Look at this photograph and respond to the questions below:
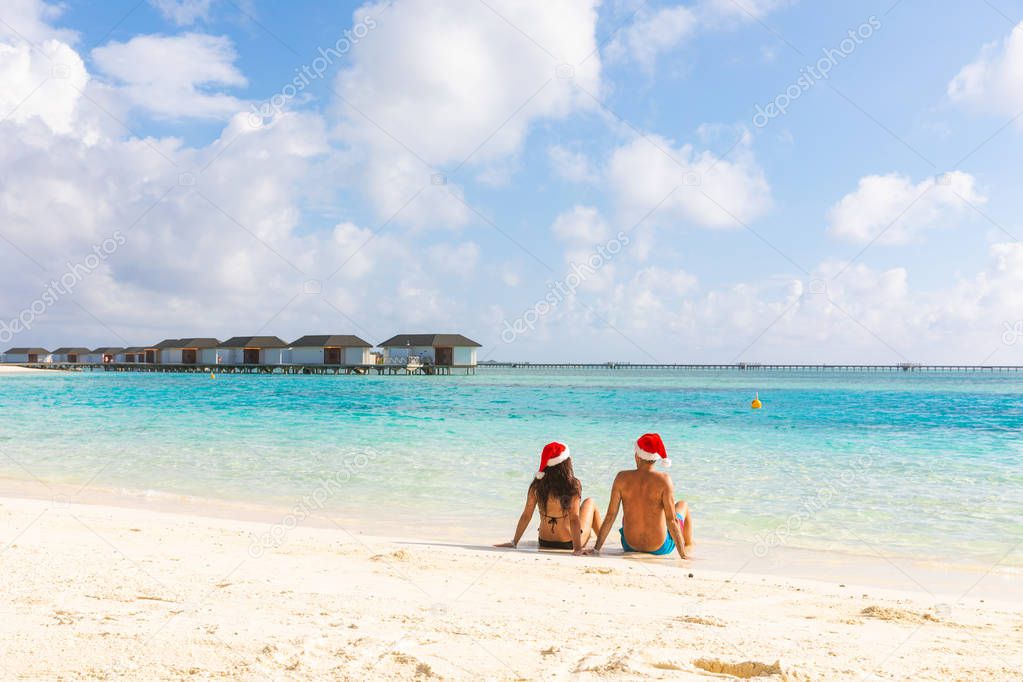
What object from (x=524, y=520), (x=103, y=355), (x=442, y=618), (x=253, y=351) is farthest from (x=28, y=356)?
(x=442, y=618)

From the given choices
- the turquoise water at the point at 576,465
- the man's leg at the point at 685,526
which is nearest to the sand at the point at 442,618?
the man's leg at the point at 685,526

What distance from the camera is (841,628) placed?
4.55 m

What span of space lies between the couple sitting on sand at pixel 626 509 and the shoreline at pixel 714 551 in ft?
0.56

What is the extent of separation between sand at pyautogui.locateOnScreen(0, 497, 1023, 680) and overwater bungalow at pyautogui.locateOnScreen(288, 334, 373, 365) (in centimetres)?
7935

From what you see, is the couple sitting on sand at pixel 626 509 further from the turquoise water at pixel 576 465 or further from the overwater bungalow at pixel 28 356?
the overwater bungalow at pixel 28 356

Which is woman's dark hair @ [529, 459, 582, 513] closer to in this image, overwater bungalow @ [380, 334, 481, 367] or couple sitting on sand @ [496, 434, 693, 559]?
couple sitting on sand @ [496, 434, 693, 559]

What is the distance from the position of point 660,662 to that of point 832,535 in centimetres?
566

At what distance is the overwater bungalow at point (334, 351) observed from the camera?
279 ft

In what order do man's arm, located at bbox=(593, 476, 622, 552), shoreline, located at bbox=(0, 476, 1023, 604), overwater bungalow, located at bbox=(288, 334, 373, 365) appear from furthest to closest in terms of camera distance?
overwater bungalow, located at bbox=(288, 334, 373, 365) < man's arm, located at bbox=(593, 476, 622, 552) < shoreline, located at bbox=(0, 476, 1023, 604)

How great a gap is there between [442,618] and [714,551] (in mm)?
3991

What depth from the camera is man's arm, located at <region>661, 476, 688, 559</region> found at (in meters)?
6.85

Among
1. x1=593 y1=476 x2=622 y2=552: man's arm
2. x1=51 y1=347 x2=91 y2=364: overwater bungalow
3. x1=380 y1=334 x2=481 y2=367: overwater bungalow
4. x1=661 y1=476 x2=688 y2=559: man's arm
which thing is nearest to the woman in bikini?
x1=593 y1=476 x2=622 y2=552: man's arm

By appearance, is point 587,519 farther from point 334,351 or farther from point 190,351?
point 190,351

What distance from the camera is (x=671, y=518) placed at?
6.90 m
